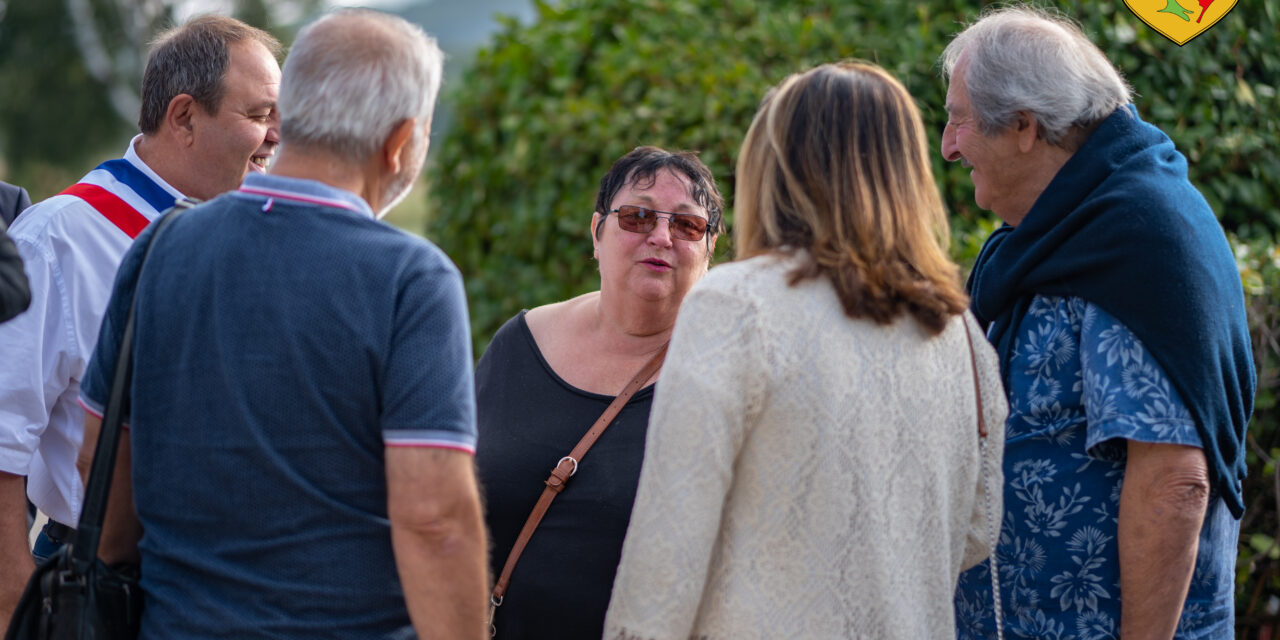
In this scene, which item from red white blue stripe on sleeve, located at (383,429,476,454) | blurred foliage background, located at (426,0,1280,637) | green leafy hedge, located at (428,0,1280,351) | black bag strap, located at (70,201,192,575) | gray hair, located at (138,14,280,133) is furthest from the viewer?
green leafy hedge, located at (428,0,1280,351)

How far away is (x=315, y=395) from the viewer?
5.49 ft

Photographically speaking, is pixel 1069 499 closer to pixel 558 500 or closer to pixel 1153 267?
pixel 1153 267

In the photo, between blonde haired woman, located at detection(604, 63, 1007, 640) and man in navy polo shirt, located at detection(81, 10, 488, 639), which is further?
blonde haired woman, located at detection(604, 63, 1007, 640)

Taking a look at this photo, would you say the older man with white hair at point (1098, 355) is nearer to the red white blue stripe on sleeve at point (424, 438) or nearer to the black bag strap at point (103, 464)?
the red white blue stripe on sleeve at point (424, 438)

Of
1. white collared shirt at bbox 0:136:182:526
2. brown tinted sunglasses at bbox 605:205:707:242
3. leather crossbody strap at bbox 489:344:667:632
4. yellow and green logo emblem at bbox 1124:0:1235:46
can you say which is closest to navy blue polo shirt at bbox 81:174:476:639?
white collared shirt at bbox 0:136:182:526

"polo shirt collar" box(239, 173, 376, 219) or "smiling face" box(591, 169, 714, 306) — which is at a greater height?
"polo shirt collar" box(239, 173, 376, 219)

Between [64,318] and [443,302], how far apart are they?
3.73ft

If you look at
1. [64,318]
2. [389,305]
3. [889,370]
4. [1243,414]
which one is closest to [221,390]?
[389,305]

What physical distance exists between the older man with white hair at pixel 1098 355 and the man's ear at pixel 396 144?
124 centimetres

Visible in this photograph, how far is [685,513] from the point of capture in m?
1.77

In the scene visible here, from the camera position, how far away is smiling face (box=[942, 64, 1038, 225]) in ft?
7.79

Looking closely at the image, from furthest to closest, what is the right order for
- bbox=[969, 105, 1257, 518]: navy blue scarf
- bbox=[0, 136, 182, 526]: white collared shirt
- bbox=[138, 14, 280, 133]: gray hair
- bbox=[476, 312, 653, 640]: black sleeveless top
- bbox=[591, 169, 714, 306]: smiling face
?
bbox=[591, 169, 714, 306]: smiling face
bbox=[138, 14, 280, 133]: gray hair
bbox=[476, 312, 653, 640]: black sleeveless top
bbox=[0, 136, 182, 526]: white collared shirt
bbox=[969, 105, 1257, 518]: navy blue scarf

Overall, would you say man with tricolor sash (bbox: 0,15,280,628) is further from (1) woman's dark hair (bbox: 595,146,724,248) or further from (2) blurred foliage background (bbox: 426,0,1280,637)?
(2) blurred foliage background (bbox: 426,0,1280,637)

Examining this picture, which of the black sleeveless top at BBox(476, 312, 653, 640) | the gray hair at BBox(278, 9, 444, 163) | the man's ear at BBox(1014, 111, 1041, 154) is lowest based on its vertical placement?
the black sleeveless top at BBox(476, 312, 653, 640)
